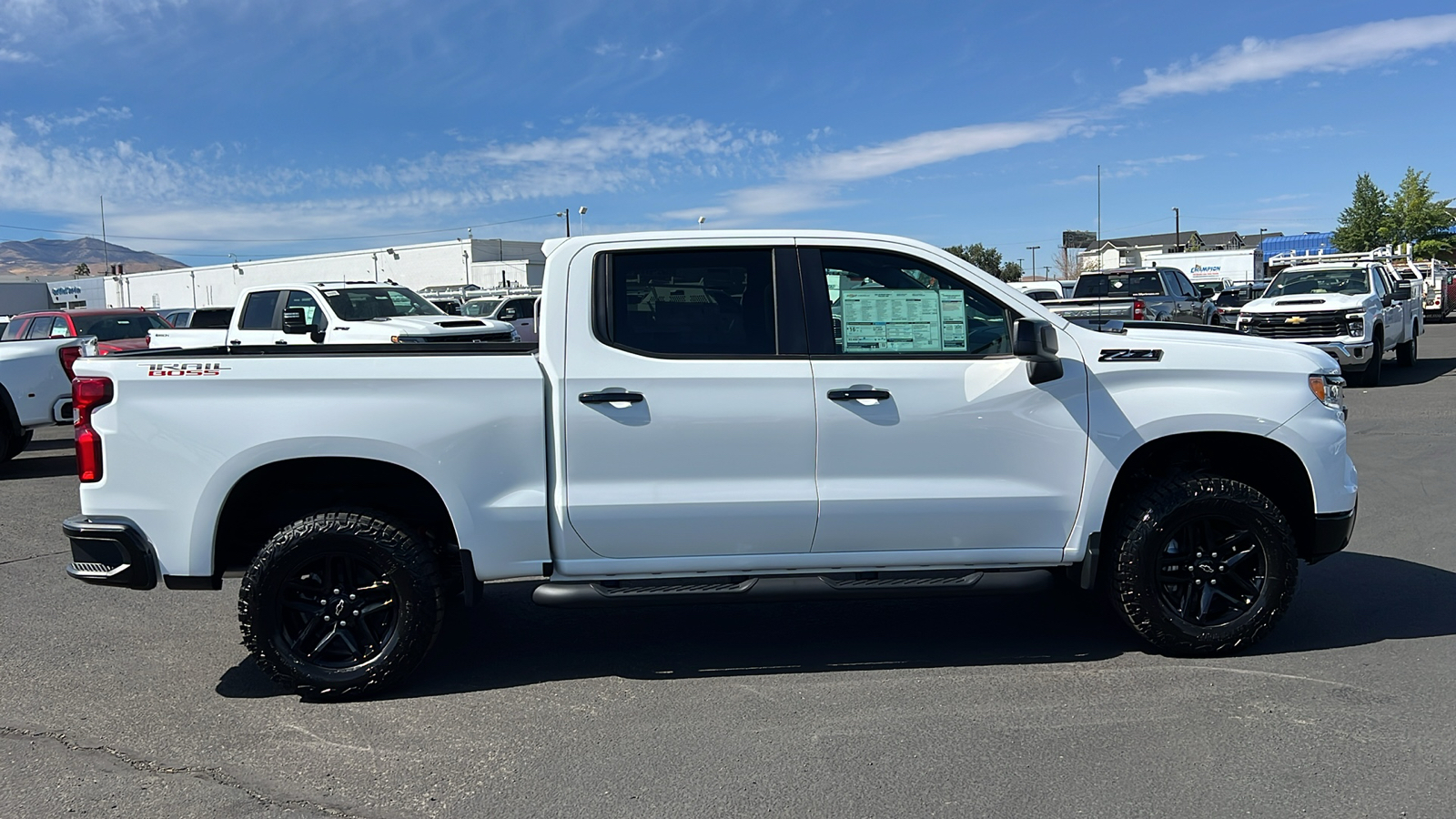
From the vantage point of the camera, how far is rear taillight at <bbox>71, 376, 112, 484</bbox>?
14.4ft

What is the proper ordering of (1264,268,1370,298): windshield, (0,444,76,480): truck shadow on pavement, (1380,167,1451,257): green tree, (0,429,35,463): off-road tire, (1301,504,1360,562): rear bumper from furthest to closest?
(1380,167,1451,257): green tree
(1264,268,1370,298): windshield
(0,444,76,480): truck shadow on pavement
(0,429,35,463): off-road tire
(1301,504,1360,562): rear bumper

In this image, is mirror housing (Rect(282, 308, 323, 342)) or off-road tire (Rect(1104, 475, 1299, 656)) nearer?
off-road tire (Rect(1104, 475, 1299, 656))

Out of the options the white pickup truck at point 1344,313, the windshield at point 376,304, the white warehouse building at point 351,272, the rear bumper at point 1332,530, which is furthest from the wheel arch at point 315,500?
the white warehouse building at point 351,272

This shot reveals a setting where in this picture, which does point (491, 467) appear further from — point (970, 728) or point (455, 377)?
point (970, 728)

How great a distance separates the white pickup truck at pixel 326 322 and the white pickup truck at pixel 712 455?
1027cm

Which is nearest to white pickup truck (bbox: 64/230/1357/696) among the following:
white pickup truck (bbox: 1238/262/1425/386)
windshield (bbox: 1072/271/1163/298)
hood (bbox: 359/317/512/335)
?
hood (bbox: 359/317/512/335)

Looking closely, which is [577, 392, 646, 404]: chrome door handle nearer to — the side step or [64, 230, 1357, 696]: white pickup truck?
[64, 230, 1357, 696]: white pickup truck

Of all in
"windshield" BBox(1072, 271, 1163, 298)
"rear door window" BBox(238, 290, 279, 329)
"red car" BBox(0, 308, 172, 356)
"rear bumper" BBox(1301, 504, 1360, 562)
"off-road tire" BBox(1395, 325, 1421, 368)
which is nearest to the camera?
"rear bumper" BBox(1301, 504, 1360, 562)

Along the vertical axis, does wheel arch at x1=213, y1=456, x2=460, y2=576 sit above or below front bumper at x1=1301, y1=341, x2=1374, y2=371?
below

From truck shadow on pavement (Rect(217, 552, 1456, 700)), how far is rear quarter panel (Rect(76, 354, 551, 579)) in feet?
2.80

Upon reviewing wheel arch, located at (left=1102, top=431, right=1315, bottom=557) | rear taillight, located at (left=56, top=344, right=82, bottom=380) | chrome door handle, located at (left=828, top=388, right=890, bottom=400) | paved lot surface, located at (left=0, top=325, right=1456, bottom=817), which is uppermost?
rear taillight, located at (left=56, top=344, right=82, bottom=380)

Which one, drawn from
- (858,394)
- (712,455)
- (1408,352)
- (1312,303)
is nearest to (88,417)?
(712,455)

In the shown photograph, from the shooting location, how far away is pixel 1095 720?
13.6 ft

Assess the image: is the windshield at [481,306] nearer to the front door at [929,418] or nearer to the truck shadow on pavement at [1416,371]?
the truck shadow on pavement at [1416,371]
